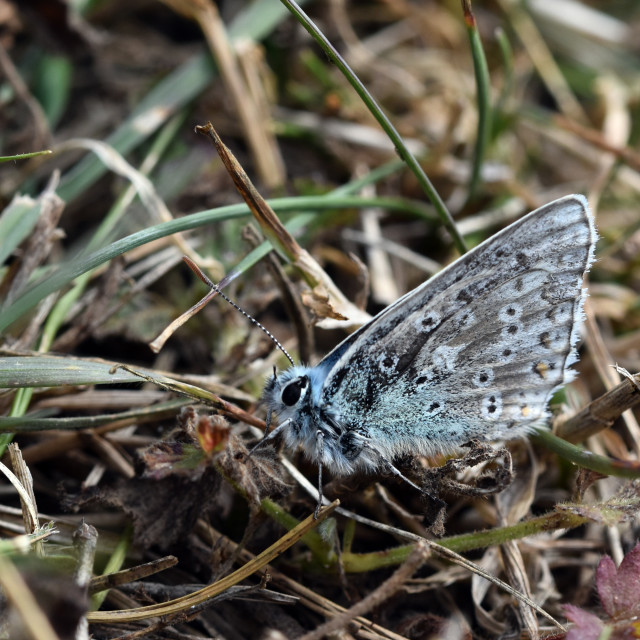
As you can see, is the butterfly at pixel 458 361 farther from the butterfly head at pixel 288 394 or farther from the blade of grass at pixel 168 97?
the blade of grass at pixel 168 97

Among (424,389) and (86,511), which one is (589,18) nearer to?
(424,389)

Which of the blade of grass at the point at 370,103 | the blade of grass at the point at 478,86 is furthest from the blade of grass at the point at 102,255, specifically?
the blade of grass at the point at 478,86

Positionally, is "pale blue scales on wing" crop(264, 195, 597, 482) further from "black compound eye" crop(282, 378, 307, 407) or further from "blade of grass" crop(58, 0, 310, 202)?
"blade of grass" crop(58, 0, 310, 202)

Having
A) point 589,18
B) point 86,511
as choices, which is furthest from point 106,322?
point 589,18

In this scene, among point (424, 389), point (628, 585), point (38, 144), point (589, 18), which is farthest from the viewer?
point (589, 18)

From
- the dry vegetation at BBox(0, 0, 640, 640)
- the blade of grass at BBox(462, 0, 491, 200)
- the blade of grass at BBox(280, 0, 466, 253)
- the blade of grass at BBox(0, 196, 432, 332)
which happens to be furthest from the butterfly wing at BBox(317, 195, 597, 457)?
the blade of grass at BBox(462, 0, 491, 200)

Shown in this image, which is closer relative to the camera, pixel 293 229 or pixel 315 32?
pixel 315 32
